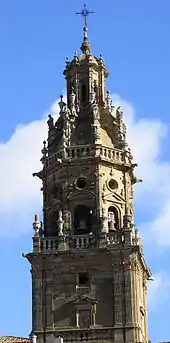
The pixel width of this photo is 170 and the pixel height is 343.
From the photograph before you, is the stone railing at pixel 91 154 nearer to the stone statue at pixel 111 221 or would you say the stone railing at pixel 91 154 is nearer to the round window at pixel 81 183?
the round window at pixel 81 183

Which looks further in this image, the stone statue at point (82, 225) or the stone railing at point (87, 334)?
the stone statue at point (82, 225)

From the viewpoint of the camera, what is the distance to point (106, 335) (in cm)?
6359

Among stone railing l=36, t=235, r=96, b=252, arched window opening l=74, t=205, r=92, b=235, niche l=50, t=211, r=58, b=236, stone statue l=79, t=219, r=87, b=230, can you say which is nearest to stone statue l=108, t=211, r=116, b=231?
arched window opening l=74, t=205, r=92, b=235

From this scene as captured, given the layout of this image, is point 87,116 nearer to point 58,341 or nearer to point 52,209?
point 52,209

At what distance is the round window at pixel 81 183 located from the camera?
220 feet

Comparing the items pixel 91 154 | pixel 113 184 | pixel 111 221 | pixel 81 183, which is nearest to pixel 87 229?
pixel 111 221

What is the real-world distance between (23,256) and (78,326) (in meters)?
4.89

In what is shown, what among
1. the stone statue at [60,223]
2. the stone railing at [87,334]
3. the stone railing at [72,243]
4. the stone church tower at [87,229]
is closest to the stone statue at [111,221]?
the stone church tower at [87,229]

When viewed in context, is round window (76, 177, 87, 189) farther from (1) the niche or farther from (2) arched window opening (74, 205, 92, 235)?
(1) the niche

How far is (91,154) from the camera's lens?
6756cm

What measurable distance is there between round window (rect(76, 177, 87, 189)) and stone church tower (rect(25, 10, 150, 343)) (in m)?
0.05

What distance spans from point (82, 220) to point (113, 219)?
1689 mm

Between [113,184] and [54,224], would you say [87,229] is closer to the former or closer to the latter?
[54,224]

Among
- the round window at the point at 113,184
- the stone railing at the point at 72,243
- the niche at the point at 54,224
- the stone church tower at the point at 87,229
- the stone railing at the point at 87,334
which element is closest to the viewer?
the stone railing at the point at 87,334
